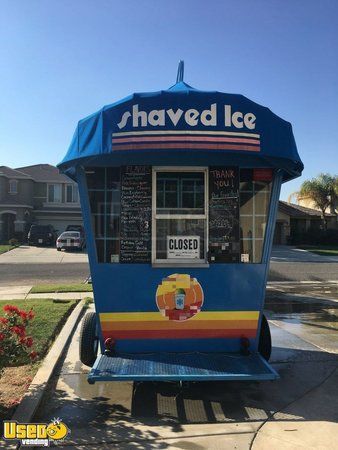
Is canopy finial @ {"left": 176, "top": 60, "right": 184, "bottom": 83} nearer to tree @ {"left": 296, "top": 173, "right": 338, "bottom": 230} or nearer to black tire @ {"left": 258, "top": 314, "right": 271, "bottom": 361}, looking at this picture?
black tire @ {"left": 258, "top": 314, "right": 271, "bottom": 361}

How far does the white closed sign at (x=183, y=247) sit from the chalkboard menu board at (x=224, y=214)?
0.57ft

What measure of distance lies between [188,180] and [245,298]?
1519mm

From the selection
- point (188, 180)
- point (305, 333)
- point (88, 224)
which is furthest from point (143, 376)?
point (305, 333)

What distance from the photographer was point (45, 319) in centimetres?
853

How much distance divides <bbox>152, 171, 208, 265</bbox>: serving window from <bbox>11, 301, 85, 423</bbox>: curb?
6.41 ft

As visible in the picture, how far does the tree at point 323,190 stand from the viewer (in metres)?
48.1

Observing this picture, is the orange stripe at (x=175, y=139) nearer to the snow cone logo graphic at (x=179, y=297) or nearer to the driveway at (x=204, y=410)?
the snow cone logo graphic at (x=179, y=297)

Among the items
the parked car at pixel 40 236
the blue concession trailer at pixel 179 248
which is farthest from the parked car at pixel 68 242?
the blue concession trailer at pixel 179 248

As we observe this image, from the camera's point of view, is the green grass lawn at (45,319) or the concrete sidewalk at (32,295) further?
the concrete sidewalk at (32,295)

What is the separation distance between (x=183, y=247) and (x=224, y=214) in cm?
61

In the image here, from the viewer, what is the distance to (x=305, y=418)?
451 cm

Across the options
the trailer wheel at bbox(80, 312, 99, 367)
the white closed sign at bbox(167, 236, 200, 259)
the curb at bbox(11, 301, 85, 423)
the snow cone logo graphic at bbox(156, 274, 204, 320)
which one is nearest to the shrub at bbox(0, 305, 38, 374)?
the curb at bbox(11, 301, 85, 423)

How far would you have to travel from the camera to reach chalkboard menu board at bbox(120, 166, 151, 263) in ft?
17.2

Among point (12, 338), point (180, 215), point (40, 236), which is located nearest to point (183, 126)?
point (180, 215)
